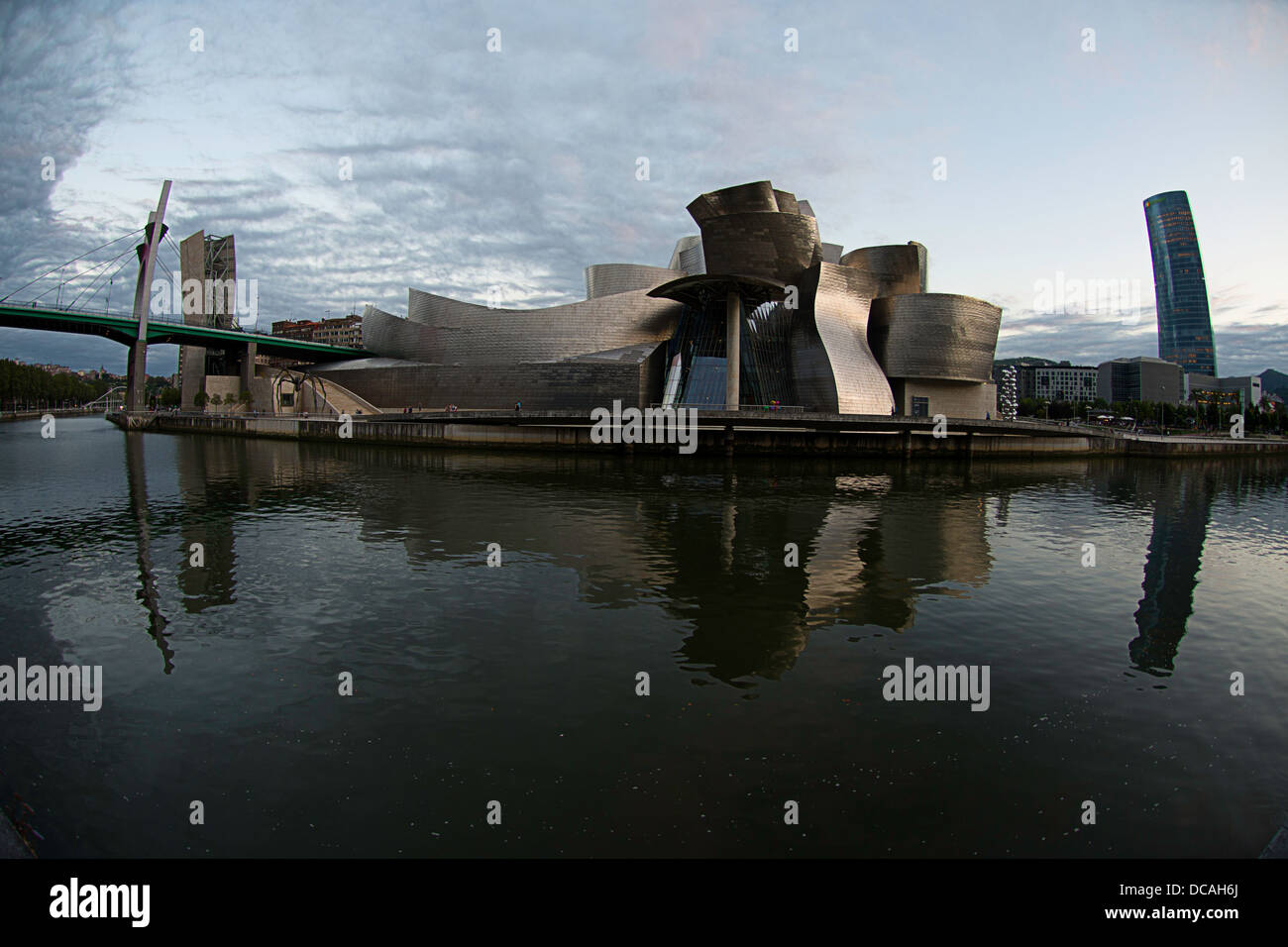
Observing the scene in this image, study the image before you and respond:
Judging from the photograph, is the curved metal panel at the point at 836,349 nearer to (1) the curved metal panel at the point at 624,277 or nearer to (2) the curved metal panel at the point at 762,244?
(2) the curved metal panel at the point at 762,244

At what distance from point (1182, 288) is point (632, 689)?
21473 centimetres

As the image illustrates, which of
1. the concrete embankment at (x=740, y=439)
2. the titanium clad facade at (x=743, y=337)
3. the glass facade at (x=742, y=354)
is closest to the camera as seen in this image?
the concrete embankment at (x=740, y=439)

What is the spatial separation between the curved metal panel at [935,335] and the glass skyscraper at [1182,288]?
537 ft

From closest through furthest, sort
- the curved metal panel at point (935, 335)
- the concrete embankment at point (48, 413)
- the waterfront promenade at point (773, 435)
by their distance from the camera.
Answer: the waterfront promenade at point (773, 435), the curved metal panel at point (935, 335), the concrete embankment at point (48, 413)

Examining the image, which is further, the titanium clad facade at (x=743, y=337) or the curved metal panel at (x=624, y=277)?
the curved metal panel at (x=624, y=277)

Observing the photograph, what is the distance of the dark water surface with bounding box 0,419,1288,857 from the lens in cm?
439

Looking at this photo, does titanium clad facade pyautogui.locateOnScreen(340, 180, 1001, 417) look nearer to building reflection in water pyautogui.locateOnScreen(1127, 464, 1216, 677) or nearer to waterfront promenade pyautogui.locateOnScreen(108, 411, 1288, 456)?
waterfront promenade pyautogui.locateOnScreen(108, 411, 1288, 456)

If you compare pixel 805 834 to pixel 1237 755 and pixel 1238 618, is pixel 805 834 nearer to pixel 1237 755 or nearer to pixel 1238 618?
pixel 1237 755

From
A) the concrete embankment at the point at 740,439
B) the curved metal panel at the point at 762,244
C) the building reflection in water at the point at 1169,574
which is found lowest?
the building reflection in water at the point at 1169,574

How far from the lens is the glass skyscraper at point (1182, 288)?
165375 mm

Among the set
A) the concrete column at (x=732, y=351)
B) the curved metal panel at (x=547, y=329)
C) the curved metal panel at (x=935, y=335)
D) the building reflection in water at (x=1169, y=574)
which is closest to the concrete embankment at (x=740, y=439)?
the concrete column at (x=732, y=351)

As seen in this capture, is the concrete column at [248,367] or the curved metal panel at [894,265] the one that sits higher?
the curved metal panel at [894,265]

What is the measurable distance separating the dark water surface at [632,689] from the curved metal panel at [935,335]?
101 feet

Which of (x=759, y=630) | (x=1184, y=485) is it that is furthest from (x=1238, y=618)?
(x=1184, y=485)
